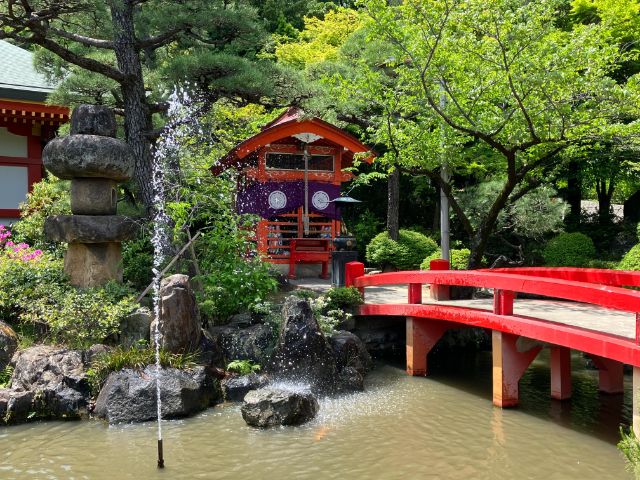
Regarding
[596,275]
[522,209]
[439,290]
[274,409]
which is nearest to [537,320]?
[596,275]

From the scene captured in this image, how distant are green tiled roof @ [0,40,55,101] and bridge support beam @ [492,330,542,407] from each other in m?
12.2

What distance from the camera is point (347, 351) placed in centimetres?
1086

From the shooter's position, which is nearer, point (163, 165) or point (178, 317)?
point (178, 317)

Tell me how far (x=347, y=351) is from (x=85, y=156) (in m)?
5.86

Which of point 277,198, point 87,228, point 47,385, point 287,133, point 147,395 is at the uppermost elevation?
point 287,133

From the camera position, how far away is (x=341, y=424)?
8.46 metres

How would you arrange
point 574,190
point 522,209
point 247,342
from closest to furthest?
1. point 247,342
2. point 522,209
3. point 574,190

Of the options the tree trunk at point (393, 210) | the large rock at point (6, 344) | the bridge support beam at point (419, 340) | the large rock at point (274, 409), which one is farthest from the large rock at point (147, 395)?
the tree trunk at point (393, 210)

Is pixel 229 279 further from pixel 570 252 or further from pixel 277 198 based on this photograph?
pixel 570 252

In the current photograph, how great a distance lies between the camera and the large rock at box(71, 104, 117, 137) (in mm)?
10891

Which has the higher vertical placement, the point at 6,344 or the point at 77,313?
the point at 77,313

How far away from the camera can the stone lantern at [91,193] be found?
10.6m

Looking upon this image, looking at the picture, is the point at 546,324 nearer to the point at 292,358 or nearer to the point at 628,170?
the point at 292,358

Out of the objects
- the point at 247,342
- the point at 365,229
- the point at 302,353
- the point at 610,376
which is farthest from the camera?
the point at 365,229
